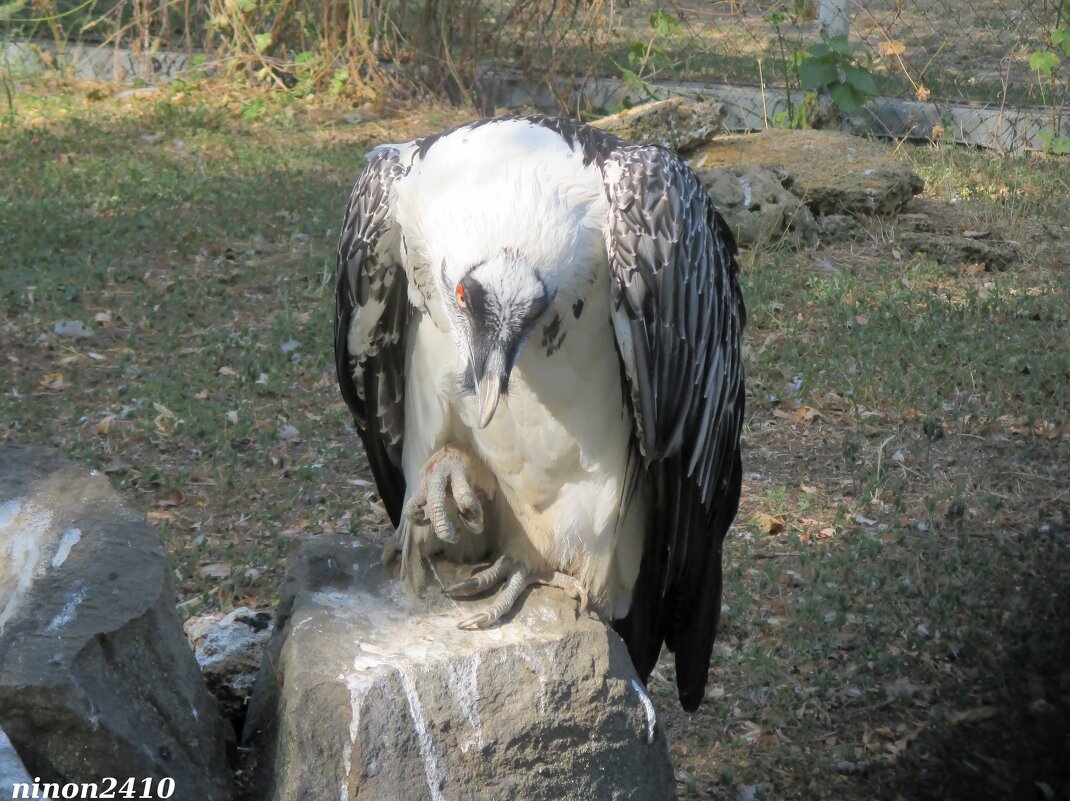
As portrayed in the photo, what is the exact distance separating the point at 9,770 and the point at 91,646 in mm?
253

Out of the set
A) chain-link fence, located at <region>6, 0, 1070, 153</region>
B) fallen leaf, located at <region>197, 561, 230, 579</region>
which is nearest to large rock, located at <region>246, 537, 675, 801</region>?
fallen leaf, located at <region>197, 561, 230, 579</region>

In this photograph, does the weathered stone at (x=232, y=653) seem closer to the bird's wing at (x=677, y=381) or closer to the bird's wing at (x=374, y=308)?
the bird's wing at (x=374, y=308)

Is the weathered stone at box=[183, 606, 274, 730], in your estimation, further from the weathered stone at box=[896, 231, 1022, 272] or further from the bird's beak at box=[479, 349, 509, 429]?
the weathered stone at box=[896, 231, 1022, 272]

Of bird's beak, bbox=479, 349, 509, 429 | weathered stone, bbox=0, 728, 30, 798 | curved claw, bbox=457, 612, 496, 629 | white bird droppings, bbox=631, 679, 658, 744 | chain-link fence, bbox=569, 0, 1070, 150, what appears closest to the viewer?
weathered stone, bbox=0, 728, 30, 798

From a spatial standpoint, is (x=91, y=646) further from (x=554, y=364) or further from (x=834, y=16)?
(x=834, y=16)

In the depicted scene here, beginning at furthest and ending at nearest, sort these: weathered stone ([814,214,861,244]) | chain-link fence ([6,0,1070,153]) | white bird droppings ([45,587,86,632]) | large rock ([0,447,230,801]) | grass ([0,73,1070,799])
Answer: chain-link fence ([6,0,1070,153]) < weathered stone ([814,214,861,244]) < grass ([0,73,1070,799]) < white bird droppings ([45,587,86,632]) < large rock ([0,447,230,801])

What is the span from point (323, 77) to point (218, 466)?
5067mm

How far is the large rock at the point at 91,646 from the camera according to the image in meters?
2.26

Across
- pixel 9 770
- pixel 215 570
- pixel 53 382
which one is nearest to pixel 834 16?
pixel 53 382

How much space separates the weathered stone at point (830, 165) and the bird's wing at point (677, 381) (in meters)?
3.99

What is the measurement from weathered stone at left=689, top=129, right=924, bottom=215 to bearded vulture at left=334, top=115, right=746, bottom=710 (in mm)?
4042

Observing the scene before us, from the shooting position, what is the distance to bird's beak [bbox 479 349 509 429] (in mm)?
2682

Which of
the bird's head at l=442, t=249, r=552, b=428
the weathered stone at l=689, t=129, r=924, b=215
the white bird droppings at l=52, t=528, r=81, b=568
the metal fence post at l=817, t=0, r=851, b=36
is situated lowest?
the weathered stone at l=689, t=129, r=924, b=215

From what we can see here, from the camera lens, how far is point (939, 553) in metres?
4.46
